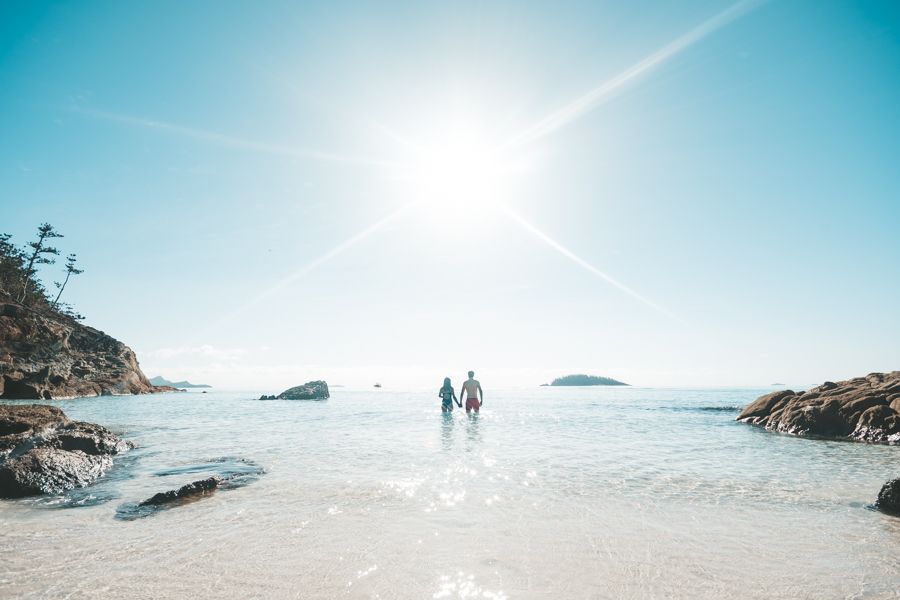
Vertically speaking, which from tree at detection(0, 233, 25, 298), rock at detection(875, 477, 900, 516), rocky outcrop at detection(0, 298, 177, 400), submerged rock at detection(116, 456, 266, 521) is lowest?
submerged rock at detection(116, 456, 266, 521)

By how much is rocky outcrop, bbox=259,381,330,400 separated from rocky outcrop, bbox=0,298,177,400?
1993cm

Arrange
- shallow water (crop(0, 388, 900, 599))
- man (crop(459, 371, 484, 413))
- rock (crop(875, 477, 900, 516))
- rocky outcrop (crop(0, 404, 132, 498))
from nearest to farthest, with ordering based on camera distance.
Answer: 1. shallow water (crop(0, 388, 900, 599))
2. rock (crop(875, 477, 900, 516))
3. rocky outcrop (crop(0, 404, 132, 498))
4. man (crop(459, 371, 484, 413))

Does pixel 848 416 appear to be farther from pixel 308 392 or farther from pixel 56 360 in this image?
pixel 56 360

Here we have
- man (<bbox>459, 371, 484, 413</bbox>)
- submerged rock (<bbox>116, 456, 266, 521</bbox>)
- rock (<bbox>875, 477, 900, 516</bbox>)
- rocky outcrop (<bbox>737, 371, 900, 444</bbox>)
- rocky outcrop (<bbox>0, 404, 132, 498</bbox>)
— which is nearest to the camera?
submerged rock (<bbox>116, 456, 266, 521</bbox>)

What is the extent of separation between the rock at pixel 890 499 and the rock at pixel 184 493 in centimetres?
1190

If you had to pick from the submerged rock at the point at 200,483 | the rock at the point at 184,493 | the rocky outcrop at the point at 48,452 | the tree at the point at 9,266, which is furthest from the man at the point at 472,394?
the tree at the point at 9,266

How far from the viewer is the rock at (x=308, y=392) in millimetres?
47438

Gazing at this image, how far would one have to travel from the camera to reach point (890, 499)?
713 cm

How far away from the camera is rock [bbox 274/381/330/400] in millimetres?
47438

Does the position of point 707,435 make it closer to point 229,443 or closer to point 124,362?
point 229,443

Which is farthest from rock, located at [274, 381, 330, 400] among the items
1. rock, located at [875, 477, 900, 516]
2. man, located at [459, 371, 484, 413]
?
rock, located at [875, 477, 900, 516]

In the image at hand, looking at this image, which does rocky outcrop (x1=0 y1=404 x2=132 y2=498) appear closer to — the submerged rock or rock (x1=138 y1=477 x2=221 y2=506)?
the submerged rock

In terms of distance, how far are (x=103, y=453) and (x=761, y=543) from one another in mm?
14576

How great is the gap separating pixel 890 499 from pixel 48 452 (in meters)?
15.8
